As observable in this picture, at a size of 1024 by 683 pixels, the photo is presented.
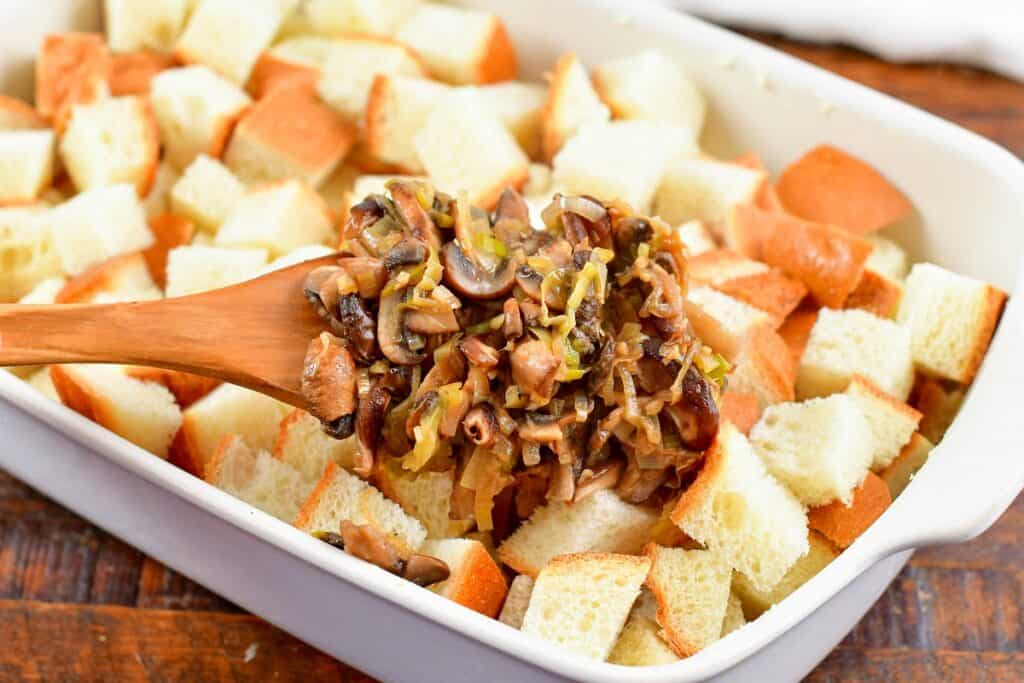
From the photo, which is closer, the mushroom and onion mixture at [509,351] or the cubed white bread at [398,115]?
the mushroom and onion mixture at [509,351]

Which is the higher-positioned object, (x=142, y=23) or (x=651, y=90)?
(x=651, y=90)

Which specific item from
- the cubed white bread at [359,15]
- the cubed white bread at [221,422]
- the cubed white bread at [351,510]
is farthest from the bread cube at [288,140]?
the cubed white bread at [351,510]

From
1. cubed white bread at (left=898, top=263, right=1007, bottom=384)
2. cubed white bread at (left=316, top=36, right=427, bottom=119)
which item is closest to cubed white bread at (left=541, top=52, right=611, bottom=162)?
cubed white bread at (left=316, top=36, right=427, bottom=119)

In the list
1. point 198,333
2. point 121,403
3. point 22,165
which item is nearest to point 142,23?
point 22,165

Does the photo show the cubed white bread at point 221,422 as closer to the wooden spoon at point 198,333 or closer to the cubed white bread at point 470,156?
the wooden spoon at point 198,333

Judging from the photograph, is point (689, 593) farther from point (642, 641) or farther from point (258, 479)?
point (258, 479)

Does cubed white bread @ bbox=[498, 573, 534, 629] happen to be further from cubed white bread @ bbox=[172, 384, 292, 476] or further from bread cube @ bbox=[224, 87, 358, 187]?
bread cube @ bbox=[224, 87, 358, 187]
